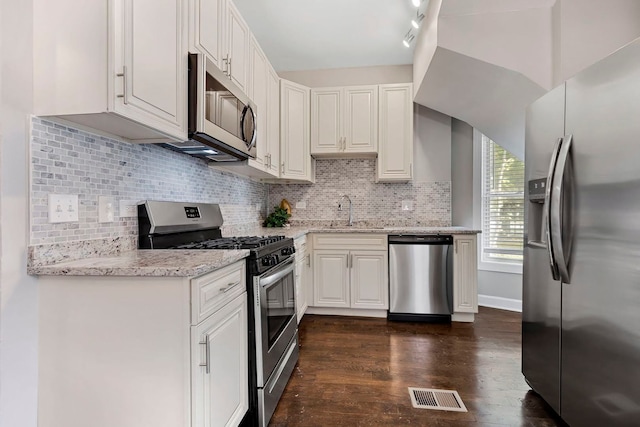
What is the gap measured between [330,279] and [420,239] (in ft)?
3.24

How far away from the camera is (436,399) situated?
1.92 m

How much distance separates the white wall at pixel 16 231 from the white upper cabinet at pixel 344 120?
274cm

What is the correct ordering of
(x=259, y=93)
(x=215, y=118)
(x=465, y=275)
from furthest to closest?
(x=465, y=275), (x=259, y=93), (x=215, y=118)

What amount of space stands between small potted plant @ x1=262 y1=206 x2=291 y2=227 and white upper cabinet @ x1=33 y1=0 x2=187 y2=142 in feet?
8.06

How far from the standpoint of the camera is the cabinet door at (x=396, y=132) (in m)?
3.56

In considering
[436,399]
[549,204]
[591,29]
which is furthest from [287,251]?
[591,29]

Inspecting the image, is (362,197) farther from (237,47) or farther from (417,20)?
(237,47)

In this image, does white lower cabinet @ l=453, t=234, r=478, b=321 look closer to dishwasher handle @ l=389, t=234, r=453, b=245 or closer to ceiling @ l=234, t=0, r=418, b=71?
dishwasher handle @ l=389, t=234, r=453, b=245

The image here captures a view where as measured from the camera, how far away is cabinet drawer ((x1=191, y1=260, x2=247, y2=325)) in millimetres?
1150

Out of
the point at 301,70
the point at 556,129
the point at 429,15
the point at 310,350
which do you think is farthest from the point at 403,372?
the point at 301,70

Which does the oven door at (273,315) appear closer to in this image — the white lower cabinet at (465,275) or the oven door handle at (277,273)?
the oven door handle at (277,273)

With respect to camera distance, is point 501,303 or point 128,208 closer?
point 128,208

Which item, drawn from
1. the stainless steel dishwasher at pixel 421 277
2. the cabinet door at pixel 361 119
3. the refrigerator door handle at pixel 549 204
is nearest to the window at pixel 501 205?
the stainless steel dishwasher at pixel 421 277

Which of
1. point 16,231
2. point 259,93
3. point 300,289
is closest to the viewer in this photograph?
point 16,231
